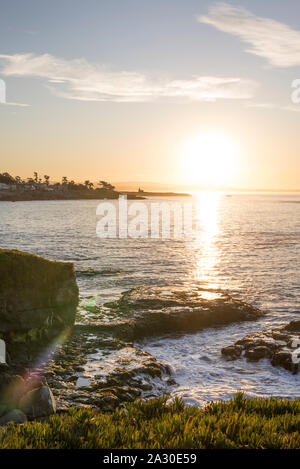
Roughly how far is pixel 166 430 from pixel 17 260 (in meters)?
8.34

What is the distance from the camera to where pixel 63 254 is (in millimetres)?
34688

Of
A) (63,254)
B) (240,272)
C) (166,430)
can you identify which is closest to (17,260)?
(166,430)

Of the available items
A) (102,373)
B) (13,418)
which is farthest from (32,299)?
(13,418)

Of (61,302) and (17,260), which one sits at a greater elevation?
(17,260)

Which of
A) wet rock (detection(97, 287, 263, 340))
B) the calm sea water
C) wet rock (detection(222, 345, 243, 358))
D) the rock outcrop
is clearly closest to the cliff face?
wet rock (detection(97, 287, 263, 340))

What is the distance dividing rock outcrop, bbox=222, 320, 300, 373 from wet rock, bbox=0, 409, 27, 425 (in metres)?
7.40

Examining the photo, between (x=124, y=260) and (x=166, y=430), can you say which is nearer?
(x=166, y=430)

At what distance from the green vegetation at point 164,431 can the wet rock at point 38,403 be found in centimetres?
84

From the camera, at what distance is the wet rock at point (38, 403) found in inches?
296

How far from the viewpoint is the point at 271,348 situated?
12.6 meters

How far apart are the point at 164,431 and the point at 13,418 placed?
318 centimetres

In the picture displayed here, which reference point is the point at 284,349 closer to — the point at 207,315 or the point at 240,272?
the point at 207,315

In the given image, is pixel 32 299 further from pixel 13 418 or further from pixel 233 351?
pixel 233 351
